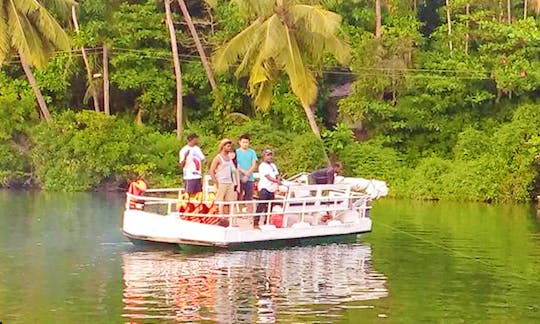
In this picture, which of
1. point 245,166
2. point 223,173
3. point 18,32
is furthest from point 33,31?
point 223,173

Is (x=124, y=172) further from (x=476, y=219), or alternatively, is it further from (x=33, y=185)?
(x=476, y=219)

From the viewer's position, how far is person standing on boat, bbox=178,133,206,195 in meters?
20.6

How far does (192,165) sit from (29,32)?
18800 mm

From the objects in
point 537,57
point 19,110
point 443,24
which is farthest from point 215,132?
point 537,57

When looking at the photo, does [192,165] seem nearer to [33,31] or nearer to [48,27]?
[48,27]

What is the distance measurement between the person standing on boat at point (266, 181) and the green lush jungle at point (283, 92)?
1593 cm

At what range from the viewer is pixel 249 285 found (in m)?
16.0

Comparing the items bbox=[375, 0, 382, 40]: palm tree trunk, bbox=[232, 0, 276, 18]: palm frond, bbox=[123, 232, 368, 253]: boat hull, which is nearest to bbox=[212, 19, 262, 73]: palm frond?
bbox=[232, 0, 276, 18]: palm frond

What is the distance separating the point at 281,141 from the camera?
4066 cm

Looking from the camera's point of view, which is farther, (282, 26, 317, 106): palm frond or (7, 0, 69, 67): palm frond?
(7, 0, 69, 67): palm frond

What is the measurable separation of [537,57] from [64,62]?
19.7 metres

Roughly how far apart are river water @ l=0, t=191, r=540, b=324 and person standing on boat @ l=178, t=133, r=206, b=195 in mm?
1474

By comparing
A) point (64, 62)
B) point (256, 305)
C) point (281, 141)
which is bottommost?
point (256, 305)

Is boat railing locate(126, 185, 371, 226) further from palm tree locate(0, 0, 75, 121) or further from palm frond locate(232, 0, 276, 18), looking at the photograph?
palm tree locate(0, 0, 75, 121)
